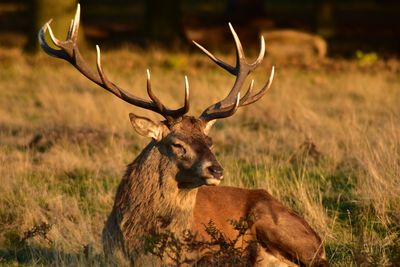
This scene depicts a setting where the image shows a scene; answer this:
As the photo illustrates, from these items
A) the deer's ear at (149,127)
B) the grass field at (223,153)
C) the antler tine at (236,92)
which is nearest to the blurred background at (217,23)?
the grass field at (223,153)

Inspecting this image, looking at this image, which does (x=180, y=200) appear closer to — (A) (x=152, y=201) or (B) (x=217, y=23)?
(A) (x=152, y=201)

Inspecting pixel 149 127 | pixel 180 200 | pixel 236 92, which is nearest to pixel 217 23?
pixel 236 92

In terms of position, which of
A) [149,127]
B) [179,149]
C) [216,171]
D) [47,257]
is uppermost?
[149,127]

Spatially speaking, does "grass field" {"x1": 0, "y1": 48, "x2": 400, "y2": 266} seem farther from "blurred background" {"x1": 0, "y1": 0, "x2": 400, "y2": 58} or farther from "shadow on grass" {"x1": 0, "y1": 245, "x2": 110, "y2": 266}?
"blurred background" {"x1": 0, "y1": 0, "x2": 400, "y2": 58}

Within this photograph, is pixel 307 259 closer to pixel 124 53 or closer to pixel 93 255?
pixel 93 255

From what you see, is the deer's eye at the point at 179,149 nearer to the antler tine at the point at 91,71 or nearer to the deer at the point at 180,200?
the deer at the point at 180,200

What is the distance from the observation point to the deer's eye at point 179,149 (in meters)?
7.11

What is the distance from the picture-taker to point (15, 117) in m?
14.2

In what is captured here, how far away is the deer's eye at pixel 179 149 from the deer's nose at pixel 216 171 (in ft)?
1.03

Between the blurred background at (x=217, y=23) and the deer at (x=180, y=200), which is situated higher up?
the blurred background at (x=217, y=23)

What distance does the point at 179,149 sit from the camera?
712 cm

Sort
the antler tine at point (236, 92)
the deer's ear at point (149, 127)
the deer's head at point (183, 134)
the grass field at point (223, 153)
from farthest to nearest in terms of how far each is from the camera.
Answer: the grass field at point (223, 153) < the antler tine at point (236, 92) < the deer's ear at point (149, 127) < the deer's head at point (183, 134)

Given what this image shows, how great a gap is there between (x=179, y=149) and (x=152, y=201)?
40 centimetres

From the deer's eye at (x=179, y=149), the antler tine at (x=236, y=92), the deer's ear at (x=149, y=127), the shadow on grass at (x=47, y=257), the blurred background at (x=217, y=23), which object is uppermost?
the blurred background at (x=217, y=23)
